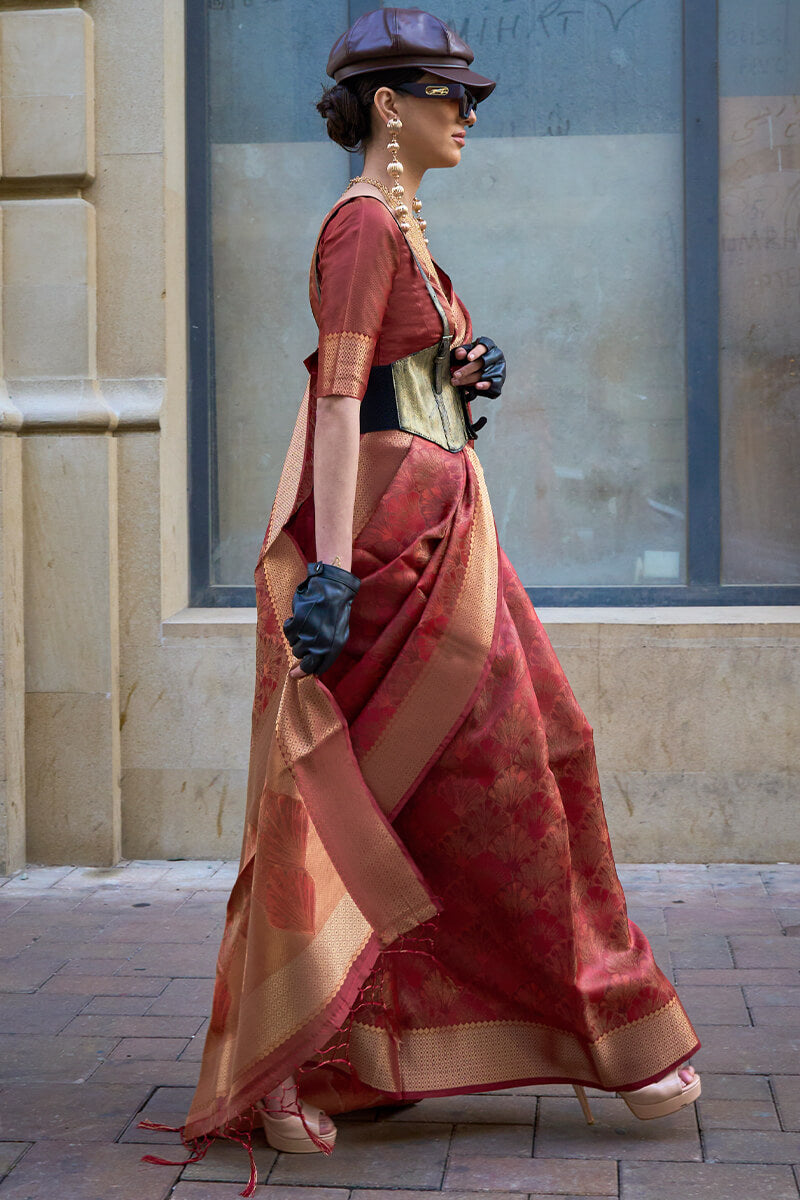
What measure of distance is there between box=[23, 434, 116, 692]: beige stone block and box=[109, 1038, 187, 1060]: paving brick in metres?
1.79

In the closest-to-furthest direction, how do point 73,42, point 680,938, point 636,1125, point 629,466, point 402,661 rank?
point 402,661, point 636,1125, point 680,938, point 73,42, point 629,466

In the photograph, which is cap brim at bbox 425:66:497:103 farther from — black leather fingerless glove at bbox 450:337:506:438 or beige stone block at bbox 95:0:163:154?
beige stone block at bbox 95:0:163:154

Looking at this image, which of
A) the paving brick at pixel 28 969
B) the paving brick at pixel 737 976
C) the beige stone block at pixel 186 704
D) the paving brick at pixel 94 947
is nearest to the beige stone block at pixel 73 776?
the beige stone block at pixel 186 704

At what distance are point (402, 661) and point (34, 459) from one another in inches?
106

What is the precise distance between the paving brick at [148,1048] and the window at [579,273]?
221 cm

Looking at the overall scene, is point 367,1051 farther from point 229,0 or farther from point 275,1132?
point 229,0

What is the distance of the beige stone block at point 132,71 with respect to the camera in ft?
16.2

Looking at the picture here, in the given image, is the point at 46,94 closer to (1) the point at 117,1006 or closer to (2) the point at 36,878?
(2) the point at 36,878

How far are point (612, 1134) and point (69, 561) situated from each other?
9.57ft

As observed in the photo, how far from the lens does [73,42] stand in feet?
16.1

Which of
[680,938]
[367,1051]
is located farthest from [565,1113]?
[680,938]

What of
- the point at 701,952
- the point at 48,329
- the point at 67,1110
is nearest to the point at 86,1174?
the point at 67,1110

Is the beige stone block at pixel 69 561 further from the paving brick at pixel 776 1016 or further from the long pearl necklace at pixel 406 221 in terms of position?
the paving brick at pixel 776 1016

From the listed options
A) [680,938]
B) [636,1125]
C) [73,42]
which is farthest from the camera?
[73,42]
